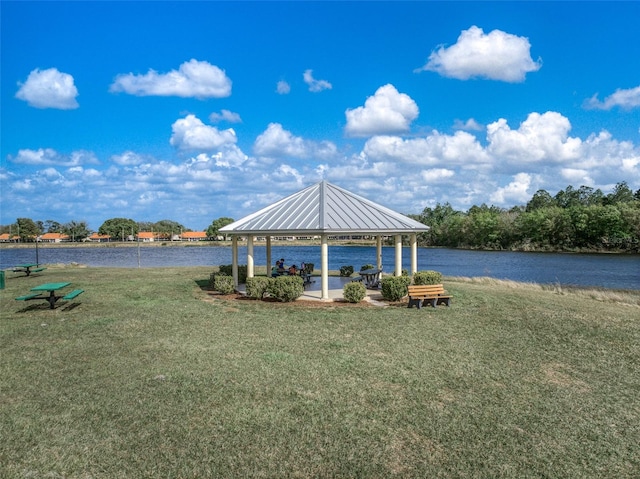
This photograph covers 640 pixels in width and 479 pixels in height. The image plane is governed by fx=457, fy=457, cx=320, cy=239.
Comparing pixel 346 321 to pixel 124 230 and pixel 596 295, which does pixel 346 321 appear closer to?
pixel 596 295

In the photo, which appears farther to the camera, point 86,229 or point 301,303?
point 86,229

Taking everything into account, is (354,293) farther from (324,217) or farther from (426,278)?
(426,278)

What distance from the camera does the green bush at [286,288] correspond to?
13797 mm

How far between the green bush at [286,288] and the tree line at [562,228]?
47.3m

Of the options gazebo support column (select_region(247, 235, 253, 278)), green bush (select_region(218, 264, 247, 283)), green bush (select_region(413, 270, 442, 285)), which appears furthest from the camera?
green bush (select_region(218, 264, 247, 283))

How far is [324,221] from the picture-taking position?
14414 mm

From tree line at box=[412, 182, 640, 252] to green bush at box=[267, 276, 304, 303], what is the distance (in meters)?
47.3

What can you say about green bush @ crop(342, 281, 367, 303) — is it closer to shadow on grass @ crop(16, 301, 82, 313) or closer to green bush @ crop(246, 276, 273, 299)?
green bush @ crop(246, 276, 273, 299)

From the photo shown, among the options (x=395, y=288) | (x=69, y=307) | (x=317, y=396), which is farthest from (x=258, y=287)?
(x=317, y=396)

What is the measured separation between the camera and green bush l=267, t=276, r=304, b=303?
543 inches

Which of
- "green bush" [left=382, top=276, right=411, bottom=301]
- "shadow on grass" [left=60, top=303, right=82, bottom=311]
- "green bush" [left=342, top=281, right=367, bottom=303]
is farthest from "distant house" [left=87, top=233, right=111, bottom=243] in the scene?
"green bush" [left=382, top=276, right=411, bottom=301]

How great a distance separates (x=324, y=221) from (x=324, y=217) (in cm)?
36

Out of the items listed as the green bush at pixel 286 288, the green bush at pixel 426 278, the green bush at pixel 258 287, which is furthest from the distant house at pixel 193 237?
the green bush at pixel 426 278

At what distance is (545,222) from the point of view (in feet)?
248
